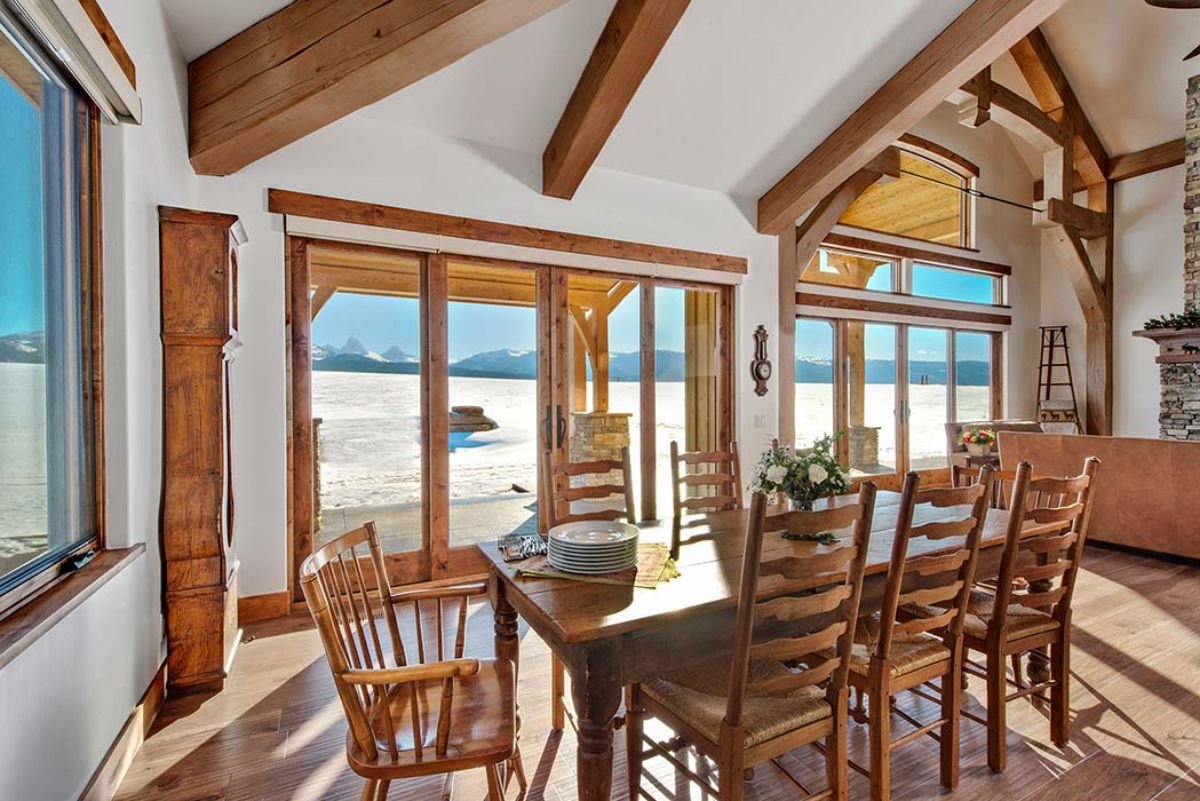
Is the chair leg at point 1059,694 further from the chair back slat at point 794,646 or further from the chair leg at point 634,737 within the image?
the chair leg at point 634,737

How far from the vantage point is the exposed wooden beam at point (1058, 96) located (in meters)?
6.46

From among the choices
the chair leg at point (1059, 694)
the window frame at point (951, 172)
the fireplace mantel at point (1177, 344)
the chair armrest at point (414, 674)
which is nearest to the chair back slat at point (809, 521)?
the chair armrest at point (414, 674)

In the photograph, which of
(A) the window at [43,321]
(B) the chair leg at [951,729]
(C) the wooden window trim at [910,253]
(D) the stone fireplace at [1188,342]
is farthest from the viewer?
(C) the wooden window trim at [910,253]

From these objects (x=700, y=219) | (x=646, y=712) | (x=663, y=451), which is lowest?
(x=646, y=712)

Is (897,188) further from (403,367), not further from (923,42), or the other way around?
(403,367)

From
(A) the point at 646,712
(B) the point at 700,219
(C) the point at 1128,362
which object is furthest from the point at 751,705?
(C) the point at 1128,362

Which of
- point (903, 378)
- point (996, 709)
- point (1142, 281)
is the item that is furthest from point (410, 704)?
point (1142, 281)

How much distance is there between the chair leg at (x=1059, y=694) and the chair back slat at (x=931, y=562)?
0.58m

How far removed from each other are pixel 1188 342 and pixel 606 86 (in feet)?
21.9

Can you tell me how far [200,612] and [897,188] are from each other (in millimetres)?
7961

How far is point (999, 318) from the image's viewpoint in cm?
765

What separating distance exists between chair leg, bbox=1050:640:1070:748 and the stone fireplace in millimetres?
5935

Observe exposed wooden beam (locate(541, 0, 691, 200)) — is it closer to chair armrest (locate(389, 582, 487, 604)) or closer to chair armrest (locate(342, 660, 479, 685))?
chair armrest (locate(389, 582, 487, 604))

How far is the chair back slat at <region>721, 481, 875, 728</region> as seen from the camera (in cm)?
141
